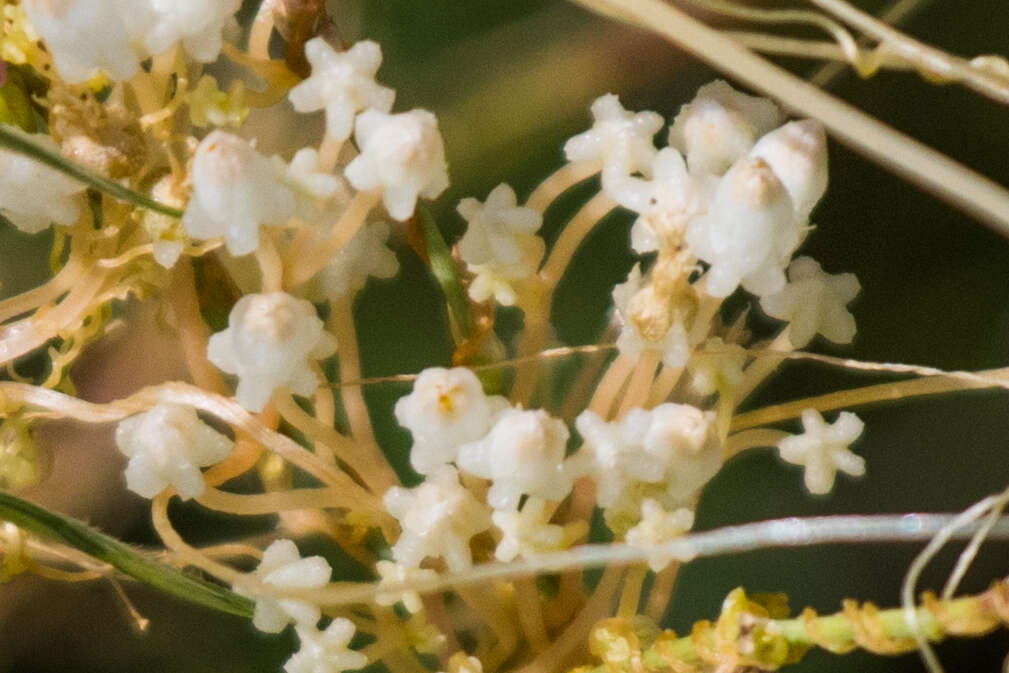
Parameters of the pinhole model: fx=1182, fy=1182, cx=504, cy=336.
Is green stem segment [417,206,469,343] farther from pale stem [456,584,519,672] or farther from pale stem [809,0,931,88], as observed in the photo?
pale stem [809,0,931,88]

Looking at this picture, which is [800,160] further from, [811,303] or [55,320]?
[55,320]

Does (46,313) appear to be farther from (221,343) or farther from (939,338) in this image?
(939,338)

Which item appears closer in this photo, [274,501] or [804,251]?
[274,501]

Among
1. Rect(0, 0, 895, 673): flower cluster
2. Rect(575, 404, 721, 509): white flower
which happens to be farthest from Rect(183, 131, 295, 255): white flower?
Rect(575, 404, 721, 509): white flower

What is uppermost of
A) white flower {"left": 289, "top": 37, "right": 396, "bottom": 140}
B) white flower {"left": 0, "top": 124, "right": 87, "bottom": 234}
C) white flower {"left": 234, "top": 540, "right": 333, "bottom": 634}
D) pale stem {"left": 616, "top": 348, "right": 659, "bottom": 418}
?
white flower {"left": 289, "top": 37, "right": 396, "bottom": 140}

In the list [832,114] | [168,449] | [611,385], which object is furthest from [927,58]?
[168,449]

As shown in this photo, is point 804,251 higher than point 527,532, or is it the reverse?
point 804,251
